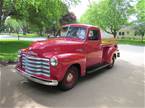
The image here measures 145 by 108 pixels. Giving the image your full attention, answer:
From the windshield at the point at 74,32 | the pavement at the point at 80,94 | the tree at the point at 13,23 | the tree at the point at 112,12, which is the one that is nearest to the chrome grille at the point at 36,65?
the pavement at the point at 80,94

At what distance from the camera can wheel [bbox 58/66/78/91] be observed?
629cm

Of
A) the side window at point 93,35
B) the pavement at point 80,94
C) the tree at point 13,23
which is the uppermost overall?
the tree at point 13,23

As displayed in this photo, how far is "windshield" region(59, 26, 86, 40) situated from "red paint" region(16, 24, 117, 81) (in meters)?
0.15

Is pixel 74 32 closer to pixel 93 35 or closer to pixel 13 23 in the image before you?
pixel 93 35

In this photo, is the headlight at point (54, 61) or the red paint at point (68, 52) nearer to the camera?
the headlight at point (54, 61)

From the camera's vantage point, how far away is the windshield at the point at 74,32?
7.55m

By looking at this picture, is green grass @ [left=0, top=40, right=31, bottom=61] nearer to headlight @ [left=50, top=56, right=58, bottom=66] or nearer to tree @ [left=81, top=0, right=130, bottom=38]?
headlight @ [left=50, top=56, right=58, bottom=66]

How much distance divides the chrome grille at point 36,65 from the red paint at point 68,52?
0.11 metres

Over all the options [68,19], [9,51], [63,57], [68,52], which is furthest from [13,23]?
[63,57]

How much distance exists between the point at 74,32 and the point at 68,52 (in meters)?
1.38

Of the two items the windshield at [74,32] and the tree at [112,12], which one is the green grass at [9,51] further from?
the tree at [112,12]

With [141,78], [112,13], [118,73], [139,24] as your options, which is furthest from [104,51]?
[139,24]

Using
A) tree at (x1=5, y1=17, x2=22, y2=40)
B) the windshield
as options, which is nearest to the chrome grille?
the windshield

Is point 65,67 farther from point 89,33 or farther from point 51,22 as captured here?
point 51,22
